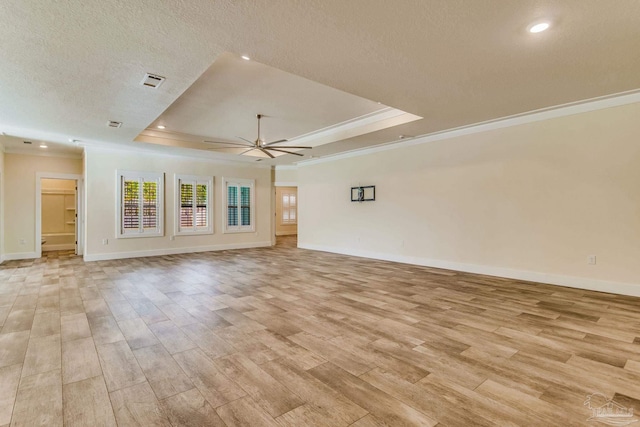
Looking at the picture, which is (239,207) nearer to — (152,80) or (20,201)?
(20,201)

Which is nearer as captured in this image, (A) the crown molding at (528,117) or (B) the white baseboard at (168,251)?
(A) the crown molding at (528,117)

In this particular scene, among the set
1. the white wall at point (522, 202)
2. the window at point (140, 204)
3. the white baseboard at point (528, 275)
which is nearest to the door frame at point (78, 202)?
the window at point (140, 204)

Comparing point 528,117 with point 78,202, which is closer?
point 528,117

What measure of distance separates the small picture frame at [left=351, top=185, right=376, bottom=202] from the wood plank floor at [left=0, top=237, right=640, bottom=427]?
10.8ft

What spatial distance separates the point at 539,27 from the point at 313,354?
11.3ft

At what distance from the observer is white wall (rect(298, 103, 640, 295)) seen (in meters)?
4.34

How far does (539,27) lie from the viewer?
265 centimetres

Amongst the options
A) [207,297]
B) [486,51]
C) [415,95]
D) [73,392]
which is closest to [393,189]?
[415,95]

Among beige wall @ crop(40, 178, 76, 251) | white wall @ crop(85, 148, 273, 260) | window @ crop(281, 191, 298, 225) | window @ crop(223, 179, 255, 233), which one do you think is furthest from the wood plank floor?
window @ crop(281, 191, 298, 225)

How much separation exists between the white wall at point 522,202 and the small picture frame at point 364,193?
164mm

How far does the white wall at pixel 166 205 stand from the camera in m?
7.32

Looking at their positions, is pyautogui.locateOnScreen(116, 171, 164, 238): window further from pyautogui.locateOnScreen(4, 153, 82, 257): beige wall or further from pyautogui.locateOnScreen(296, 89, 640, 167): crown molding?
pyautogui.locateOnScreen(296, 89, 640, 167): crown molding

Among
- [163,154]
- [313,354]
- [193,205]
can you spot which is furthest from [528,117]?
[163,154]

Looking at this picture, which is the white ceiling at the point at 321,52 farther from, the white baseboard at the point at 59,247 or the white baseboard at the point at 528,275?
the white baseboard at the point at 59,247
